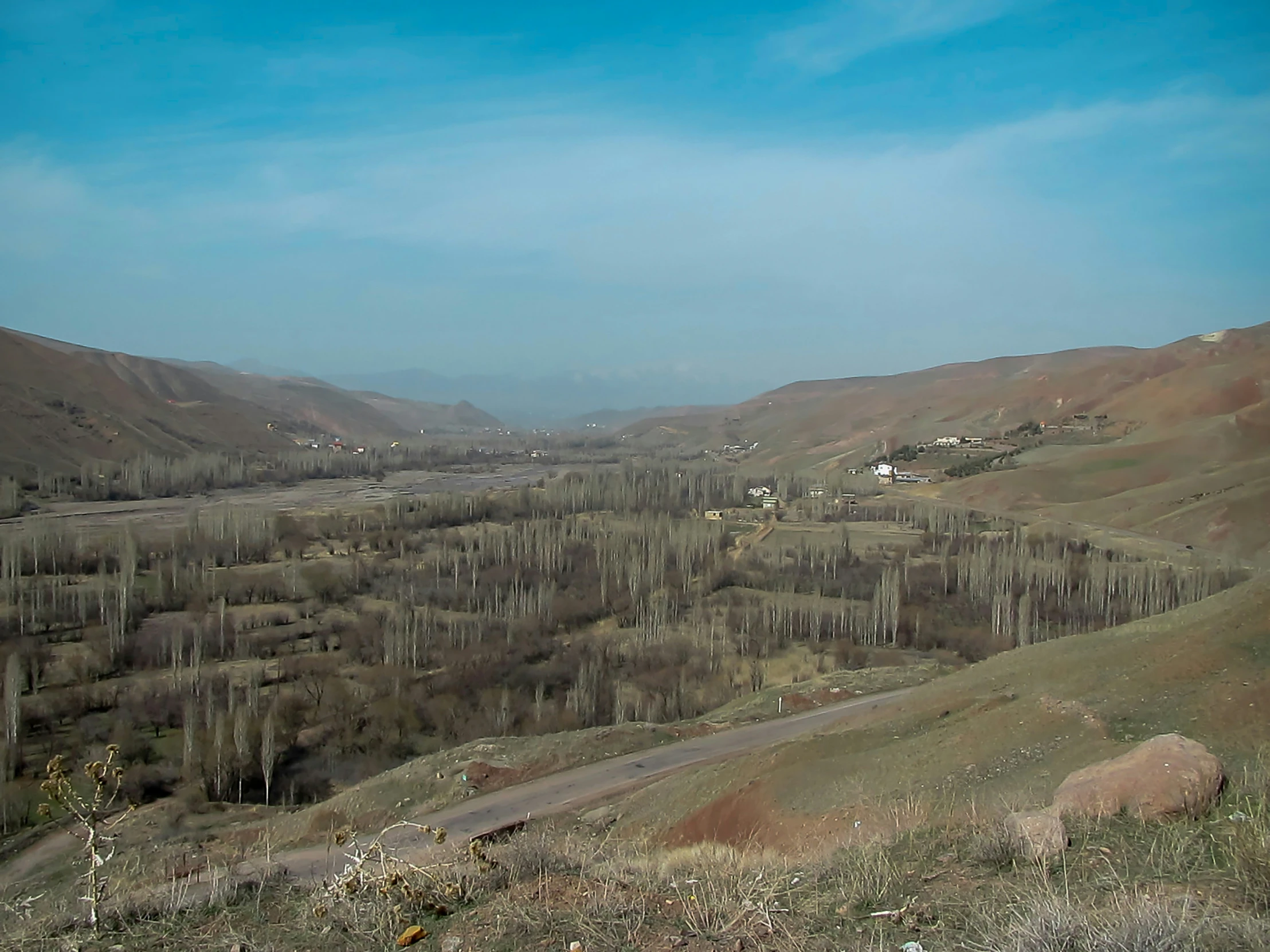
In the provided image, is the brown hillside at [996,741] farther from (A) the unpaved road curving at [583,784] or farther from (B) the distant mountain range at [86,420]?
(B) the distant mountain range at [86,420]

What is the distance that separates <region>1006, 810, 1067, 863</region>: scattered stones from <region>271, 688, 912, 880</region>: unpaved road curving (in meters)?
8.22

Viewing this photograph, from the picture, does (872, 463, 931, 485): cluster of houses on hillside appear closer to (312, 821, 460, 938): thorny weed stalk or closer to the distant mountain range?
the distant mountain range

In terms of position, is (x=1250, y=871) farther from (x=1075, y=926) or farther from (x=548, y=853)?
(x=548, y=853)

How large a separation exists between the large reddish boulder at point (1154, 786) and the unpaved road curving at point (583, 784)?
327 inches

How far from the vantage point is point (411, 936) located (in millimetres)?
4969

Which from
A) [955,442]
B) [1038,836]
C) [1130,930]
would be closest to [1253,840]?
[1038,836]

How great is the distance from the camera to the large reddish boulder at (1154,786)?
21.4 ft

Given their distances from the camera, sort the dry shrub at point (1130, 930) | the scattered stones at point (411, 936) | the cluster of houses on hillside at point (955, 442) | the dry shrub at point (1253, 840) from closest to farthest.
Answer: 1. the dry shrub at point (1130, 930)
2. the dry shrub at point (1253, 840)
3. the scattered stones at point (411, 936)
4. the cluster of houses on hillside at point (955, 442)

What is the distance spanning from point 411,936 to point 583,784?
13988mm

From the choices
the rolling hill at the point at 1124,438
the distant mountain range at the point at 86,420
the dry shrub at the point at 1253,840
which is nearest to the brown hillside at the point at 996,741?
the dry shrub at the point at 1253,840

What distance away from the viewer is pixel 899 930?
4.75 m

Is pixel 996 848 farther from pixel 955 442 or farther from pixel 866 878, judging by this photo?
pixel 955 442

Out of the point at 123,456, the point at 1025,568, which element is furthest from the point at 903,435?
the point at 123,456

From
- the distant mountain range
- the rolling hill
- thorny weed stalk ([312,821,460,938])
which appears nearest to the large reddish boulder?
thorny weed stalk ([312,821,460,938])
